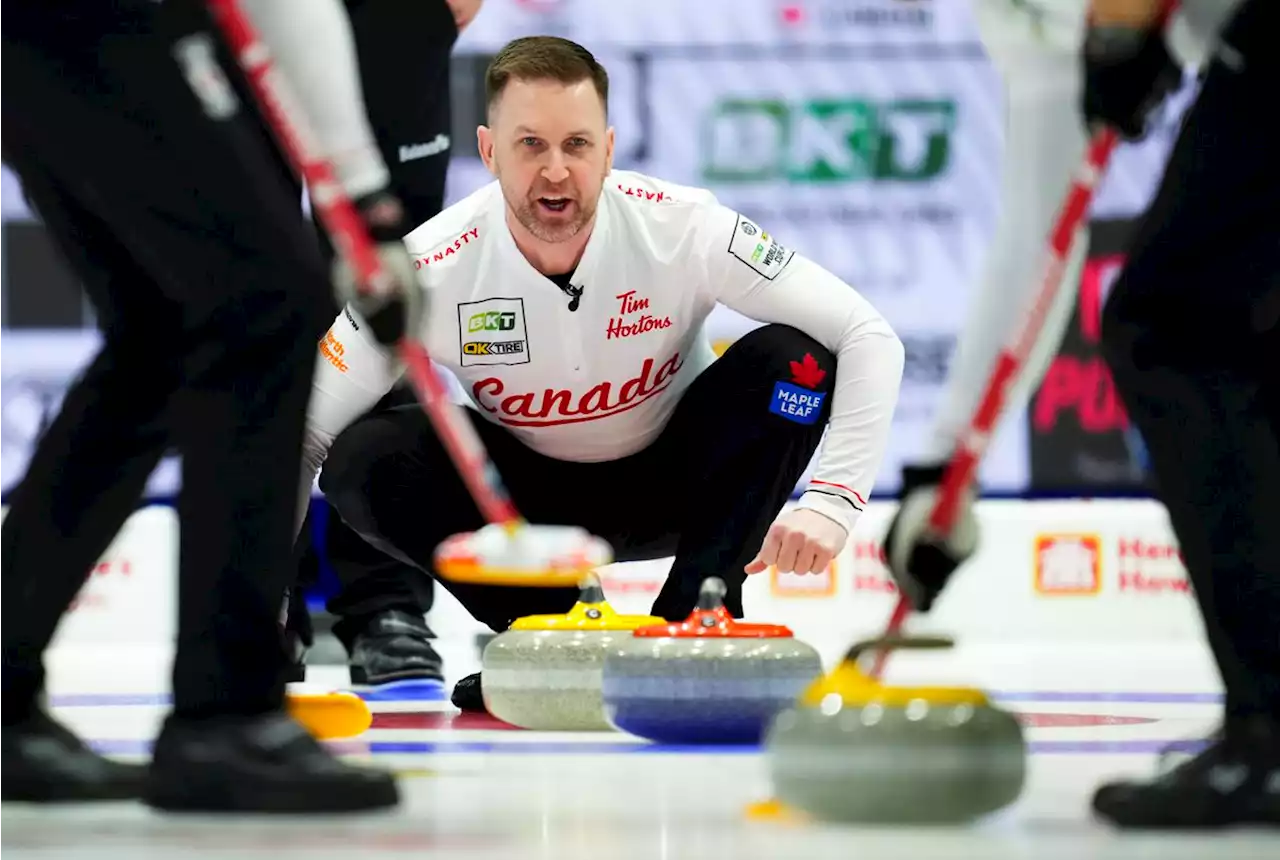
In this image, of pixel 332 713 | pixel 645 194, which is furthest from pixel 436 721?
pixel 645 194

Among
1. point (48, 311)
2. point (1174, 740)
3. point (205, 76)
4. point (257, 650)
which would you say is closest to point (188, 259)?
point (205, 76)

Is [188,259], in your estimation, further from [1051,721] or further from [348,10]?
[348,10]

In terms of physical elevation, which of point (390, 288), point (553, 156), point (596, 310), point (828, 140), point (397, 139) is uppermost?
point (828, 140)

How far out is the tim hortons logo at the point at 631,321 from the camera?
369 centimetres

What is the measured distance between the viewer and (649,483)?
383cm

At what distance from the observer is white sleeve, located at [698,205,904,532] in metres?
3.38

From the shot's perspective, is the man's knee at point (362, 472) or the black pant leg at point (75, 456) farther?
the man's knee at point (362, 472)

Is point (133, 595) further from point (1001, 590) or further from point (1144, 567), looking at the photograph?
point (1144, 567)

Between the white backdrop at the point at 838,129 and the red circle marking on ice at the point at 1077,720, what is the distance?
2501 mm

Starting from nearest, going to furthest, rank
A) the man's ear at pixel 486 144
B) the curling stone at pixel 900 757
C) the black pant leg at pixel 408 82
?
the curling stone at pixel 900 757, the man's ear at pixel 486 144, the black pant leg at pixel 408 82

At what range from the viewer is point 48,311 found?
577 cm

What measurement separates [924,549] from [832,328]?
1612 mm

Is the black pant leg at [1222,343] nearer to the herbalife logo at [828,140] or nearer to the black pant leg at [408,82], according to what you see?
the black pant leg at [408,82]

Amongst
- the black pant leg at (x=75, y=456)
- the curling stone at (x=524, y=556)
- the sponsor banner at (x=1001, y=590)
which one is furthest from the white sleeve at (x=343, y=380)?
the sponsor banner at (x=1001, y=590)
